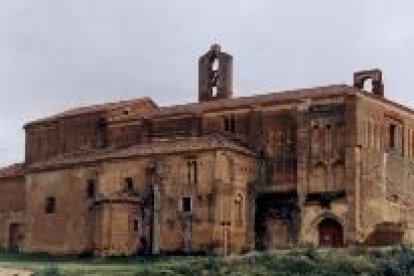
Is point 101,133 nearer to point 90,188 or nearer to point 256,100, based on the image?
point 90,188

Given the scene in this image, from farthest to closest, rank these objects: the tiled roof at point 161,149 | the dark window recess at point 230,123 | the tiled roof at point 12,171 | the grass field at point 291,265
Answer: the tiled roof at point 12,171 < the dark window recess at point 230,123 < the tiled roof at point 161,149 < the grass field at point 291,265

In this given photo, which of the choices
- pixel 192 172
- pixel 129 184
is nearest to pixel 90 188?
pixel 129 184

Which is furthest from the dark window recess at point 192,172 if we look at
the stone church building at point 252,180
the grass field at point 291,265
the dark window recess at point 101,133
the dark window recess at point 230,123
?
the dark window recess at point 101,133

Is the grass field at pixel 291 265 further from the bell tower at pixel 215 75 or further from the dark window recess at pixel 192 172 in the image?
the bell tower at pixel 215 75

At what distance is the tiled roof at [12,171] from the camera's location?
74.3 m

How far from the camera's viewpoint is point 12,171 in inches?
2975

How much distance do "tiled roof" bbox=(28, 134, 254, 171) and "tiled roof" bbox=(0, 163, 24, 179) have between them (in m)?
5.92

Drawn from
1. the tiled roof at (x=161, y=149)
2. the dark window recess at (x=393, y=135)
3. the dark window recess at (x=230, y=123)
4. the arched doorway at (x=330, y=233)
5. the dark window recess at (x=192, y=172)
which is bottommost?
the arched doorway at (x=330, y=233)

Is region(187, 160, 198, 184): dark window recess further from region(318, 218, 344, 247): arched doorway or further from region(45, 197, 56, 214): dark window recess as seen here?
region(45, 197, 56, 214): dark window recess

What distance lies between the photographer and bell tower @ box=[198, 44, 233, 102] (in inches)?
2734

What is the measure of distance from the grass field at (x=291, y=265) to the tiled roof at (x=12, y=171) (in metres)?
22.2

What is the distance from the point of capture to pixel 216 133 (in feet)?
210

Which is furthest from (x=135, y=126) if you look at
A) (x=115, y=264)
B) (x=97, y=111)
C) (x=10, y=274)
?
(x=10, y=274)

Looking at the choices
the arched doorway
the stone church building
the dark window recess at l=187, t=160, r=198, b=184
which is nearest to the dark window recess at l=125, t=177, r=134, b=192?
the stone church building
